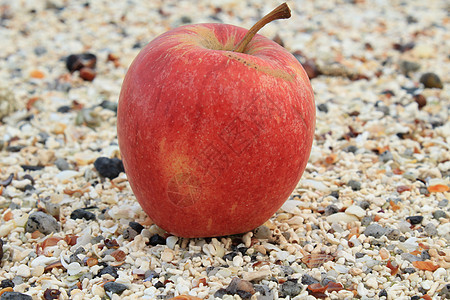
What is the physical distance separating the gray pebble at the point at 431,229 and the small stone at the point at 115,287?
5.48 feet

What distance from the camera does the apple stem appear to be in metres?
2.67

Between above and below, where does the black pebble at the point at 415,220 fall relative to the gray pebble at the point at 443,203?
above

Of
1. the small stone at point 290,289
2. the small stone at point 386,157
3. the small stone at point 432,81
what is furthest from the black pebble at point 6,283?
the small stone at point 432,81

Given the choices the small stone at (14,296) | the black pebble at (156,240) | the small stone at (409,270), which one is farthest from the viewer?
the black pebble at (156,240)

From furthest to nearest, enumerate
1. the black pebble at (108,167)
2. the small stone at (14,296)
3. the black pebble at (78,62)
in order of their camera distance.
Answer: the black pebble at (78,62) → the black pebble at (108,167) → the small stone at (14,296)

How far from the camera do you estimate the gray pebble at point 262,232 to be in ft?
9.78

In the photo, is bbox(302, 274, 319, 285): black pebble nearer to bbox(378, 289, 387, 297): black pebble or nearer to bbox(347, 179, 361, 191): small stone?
bbox(378, 289, 387, 297): black pebble

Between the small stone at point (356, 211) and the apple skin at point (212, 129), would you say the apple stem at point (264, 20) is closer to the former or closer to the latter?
the apple skin at point (212, 129)

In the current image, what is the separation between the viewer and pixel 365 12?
7504 millimetres

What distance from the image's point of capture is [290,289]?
8.20ft

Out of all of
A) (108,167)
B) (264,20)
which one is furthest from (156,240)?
(264,20)

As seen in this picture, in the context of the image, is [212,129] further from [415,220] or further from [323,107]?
[323,107]

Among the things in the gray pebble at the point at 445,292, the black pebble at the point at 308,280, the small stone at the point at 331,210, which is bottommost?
the small stone at the point at 331,210

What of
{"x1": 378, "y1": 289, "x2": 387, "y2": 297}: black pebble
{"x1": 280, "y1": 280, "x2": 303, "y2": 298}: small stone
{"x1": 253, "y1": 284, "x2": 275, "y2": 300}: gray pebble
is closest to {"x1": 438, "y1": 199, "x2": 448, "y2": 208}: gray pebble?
{"x1": 378, "y1": 289, "x2": 387, "y2": 297}: black pebble
